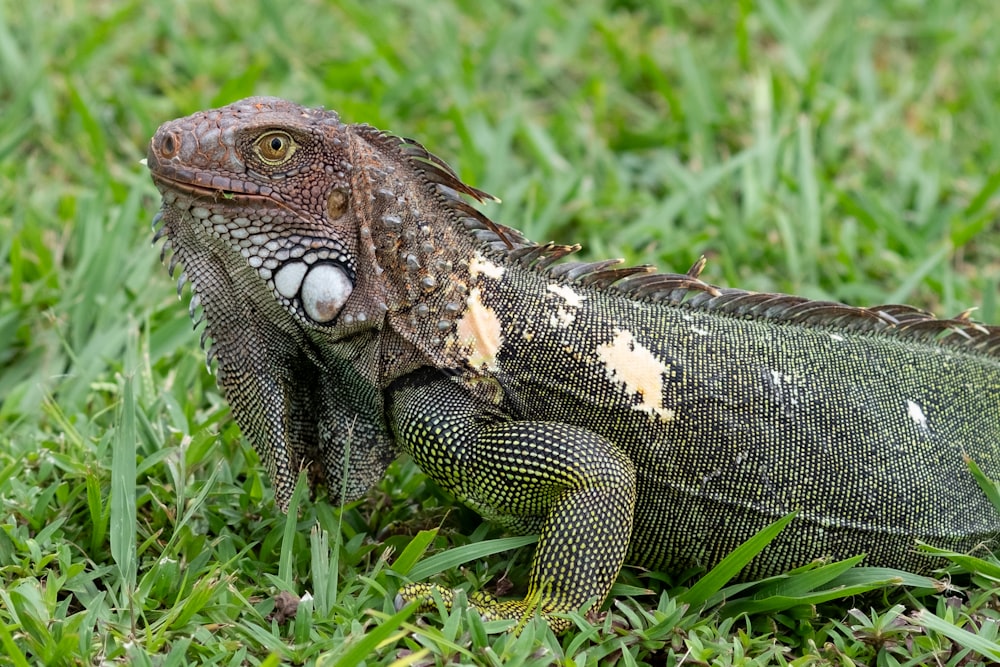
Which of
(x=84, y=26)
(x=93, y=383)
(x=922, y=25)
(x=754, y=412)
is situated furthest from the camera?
(x=922, y=25)

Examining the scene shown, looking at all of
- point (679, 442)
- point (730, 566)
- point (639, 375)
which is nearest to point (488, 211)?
point (639, 375)

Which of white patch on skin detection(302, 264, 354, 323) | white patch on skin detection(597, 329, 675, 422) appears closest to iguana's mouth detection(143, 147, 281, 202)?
white patch on skin detection(302, 264, 354, 323)

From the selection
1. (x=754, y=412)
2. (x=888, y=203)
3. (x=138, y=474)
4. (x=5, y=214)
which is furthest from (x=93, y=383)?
(x=888, y=203)

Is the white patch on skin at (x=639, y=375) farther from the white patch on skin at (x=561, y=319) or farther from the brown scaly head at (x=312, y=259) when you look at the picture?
the brown scaly head at (x=312, y=259)

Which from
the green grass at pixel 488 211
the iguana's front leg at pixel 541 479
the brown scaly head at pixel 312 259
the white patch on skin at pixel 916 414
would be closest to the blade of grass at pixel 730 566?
the green grass at pixel 488 211

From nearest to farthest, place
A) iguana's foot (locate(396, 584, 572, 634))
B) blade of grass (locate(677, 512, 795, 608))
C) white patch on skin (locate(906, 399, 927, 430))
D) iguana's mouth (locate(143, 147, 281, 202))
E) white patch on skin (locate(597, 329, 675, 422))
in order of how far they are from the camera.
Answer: iguana's mouth (locate(143, 147, 281, 202))
iguana's foot (locate(396, 584, 572, 634))
blade of grass (locate(677, 512, 795, 608))
white patch on skin (locate(597, 329, 675, 422))
white patch on skin (locate(906, 399, 927, 430))

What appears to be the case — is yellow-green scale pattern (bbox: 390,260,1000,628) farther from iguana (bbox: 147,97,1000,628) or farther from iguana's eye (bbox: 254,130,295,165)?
iguana's eye (bbox: 254,130,295,165)

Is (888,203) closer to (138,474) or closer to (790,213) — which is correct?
(790,213)

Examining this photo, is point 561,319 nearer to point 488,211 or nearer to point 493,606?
point 493,606
